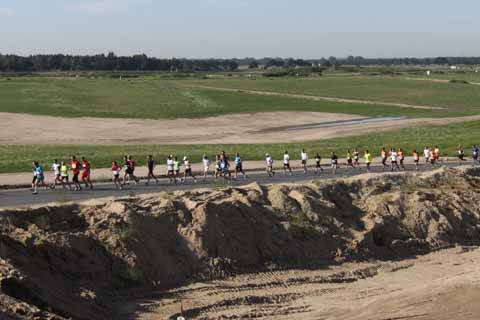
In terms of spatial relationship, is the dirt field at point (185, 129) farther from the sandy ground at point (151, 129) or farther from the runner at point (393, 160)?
the runner at point (393, 160)

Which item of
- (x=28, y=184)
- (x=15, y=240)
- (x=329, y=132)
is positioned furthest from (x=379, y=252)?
(x=329, y=132)

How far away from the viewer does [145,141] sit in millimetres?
61156

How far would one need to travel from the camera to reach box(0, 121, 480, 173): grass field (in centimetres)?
4331

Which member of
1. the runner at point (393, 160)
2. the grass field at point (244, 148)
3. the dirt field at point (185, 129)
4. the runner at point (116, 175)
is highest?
the runner at point (116, 175)

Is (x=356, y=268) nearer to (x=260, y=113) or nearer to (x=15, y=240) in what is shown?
(x=15, y=240)

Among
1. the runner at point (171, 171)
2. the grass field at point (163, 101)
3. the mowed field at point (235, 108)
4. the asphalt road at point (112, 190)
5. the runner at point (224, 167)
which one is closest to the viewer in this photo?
the asphalt road at point (112, 190)

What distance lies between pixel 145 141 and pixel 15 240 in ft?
144

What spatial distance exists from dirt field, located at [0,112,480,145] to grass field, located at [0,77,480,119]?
4.74 metres

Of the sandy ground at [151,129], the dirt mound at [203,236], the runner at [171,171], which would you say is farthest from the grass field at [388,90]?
the dirt mound at [203,236]

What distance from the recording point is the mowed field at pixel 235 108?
49750mm

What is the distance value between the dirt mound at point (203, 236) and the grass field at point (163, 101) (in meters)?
57.0

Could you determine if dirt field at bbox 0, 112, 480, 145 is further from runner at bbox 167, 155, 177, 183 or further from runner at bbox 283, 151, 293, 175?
runner at bbox 167, 155, 177, 183

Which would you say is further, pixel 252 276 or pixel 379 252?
pixel 379 252

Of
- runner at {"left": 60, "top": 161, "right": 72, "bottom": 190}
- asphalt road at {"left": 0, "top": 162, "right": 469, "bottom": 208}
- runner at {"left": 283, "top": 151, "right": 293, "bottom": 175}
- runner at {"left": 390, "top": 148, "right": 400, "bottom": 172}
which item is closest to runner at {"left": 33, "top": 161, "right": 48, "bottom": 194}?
asphalt road at {"left": 0, "top": 162, "right": 469, "bottom": 208}
